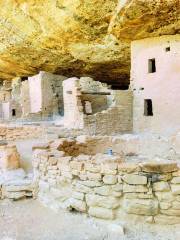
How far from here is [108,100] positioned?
11562 mm

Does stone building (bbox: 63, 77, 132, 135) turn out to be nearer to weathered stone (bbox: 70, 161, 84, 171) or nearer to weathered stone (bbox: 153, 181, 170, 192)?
weathered stone (bbox: 70, 161, 84, 171)

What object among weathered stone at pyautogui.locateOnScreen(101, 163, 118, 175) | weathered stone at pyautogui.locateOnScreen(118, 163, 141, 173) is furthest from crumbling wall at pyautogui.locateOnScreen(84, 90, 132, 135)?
weathered stone at pyautogui.locateOnScreen(118, 163, 141, 173)

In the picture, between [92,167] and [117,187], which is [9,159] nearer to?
[92,167]

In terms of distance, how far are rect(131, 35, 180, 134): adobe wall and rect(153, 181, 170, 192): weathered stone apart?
6026 mm

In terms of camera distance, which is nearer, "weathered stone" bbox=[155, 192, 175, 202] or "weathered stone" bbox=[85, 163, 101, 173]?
"weathered stone" bbox=[155, 192, 175, 202]

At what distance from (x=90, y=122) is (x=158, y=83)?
2.60 meters

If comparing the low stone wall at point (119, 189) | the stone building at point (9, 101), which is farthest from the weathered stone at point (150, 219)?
the stone building at point (9, 101)

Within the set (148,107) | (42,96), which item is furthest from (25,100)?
(148,107)

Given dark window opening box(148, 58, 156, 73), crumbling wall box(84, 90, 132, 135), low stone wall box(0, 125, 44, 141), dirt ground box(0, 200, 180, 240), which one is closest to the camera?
dirt ground box(0, 200, 180, 240)

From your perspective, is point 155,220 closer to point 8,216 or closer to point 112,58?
point 8,216

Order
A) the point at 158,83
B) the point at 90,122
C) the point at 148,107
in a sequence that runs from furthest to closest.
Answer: the point at 148,107
the point at 158,83
the point at 90,122

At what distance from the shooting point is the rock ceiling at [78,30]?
7.99 meters

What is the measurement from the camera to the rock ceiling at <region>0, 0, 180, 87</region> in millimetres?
7988

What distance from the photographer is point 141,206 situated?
3.51 meters
